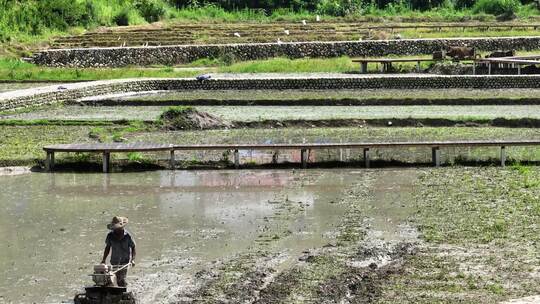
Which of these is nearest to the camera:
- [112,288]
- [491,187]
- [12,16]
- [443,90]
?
[112,288]

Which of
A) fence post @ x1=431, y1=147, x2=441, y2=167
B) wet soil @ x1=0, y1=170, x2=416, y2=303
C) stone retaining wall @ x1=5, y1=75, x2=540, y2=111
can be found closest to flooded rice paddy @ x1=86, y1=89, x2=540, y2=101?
stone retaining wall @ x1=5, y1=75, x2=540, y2=111

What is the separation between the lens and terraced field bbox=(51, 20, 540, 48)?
2238 inches

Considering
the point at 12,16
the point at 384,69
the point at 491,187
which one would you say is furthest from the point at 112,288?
the point at 12,16

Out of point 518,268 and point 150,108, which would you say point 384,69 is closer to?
point 150,108

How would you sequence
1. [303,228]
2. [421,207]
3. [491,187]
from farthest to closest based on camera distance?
[491,187], [421,207], [303,228]

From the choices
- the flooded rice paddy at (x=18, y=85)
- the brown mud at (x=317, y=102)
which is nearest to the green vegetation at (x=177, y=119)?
the brown mud at (x=317, y=102)

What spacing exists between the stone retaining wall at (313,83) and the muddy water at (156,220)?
1632 cm

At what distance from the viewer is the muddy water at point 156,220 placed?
50.9 feet

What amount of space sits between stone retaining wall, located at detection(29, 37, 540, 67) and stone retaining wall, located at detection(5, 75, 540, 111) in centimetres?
1210

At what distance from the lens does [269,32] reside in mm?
59438

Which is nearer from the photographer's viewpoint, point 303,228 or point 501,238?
point 501,238

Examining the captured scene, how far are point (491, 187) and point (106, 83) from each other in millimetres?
21774

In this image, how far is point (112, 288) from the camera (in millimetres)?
13414

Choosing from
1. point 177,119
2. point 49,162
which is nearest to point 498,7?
point 177,119
